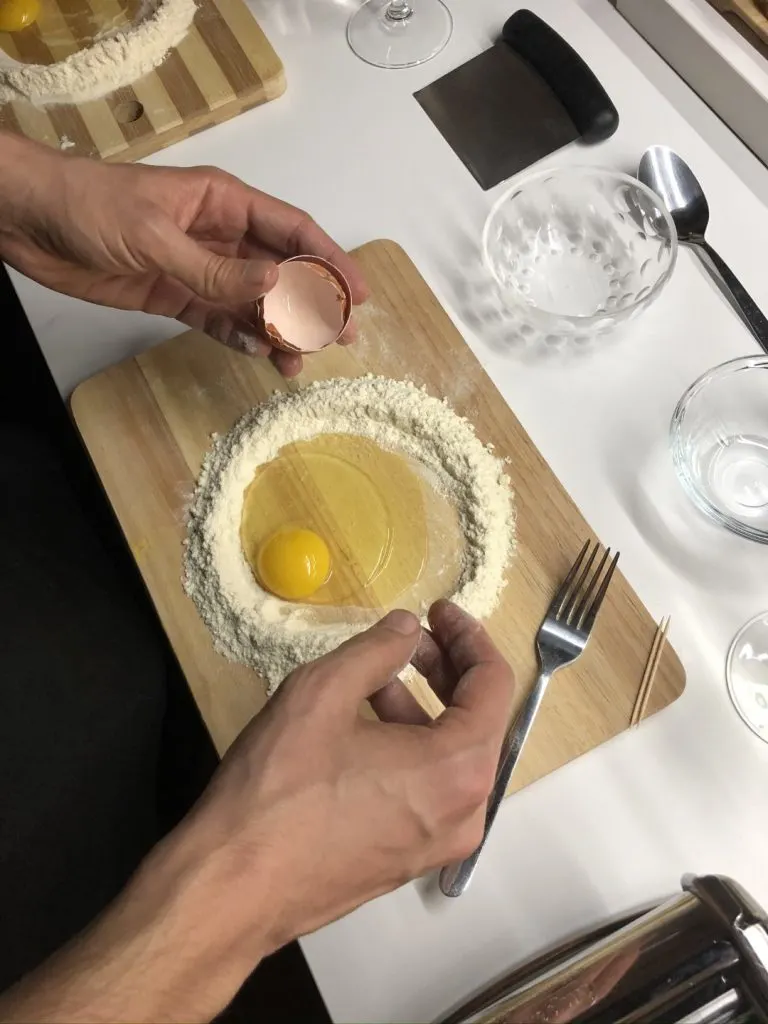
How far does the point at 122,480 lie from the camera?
98 centimetres

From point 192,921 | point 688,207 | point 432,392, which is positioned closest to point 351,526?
point 432,392

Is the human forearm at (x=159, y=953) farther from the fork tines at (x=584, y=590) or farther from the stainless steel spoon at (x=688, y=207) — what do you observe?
→ the stainless steel spoon at (x=688, y=207)

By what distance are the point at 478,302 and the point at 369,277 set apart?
150 millimetres

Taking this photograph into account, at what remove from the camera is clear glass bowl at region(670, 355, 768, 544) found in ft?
3.15

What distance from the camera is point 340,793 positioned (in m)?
0.64

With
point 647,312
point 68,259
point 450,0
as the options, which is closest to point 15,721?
point 68,259

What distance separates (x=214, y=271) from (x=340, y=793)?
1.79ft

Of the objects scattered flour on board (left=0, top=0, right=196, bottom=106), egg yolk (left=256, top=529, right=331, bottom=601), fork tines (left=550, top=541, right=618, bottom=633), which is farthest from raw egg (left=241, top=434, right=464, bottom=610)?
scattered flour on board (left=0, top=0, right=196, bottom=106)

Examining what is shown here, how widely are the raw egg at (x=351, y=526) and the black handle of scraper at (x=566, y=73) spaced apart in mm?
566

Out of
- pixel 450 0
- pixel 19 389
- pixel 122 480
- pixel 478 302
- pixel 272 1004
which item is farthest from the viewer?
pixel 19 389

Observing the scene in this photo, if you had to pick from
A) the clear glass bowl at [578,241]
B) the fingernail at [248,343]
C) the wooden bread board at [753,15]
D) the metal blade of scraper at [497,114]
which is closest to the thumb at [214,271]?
the fingernail at [248,343]

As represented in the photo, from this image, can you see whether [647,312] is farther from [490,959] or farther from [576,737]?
[490,959]

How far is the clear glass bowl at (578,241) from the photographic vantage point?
3.54ft

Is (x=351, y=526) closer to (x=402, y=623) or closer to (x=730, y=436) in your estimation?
(x=402, y=623)
